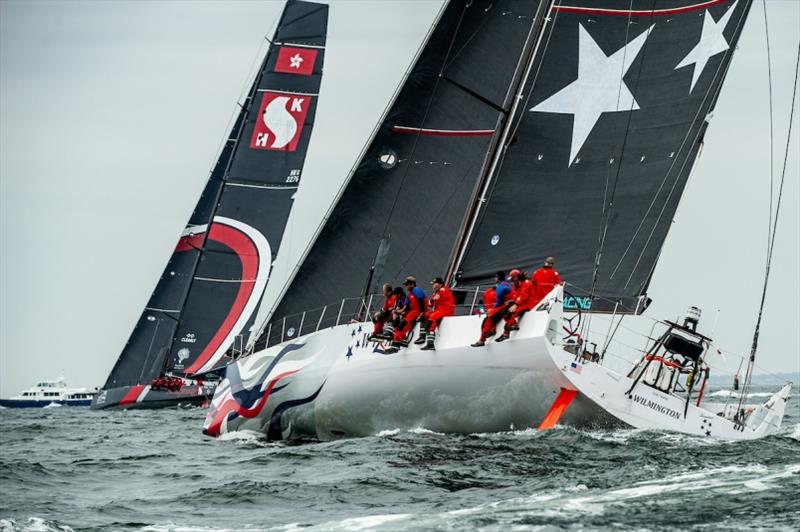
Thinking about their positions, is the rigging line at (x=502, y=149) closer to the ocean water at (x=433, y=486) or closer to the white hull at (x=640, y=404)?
the ocean water at (x=433, y=486)

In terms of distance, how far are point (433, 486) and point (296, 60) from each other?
1031 inches

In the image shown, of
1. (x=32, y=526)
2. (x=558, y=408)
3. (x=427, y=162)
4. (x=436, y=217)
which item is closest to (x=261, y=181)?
(x=427, y=162)

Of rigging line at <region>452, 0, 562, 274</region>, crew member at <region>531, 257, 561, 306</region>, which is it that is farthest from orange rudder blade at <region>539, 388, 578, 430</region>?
rigging line at <region>452, 0, 562, 274</region>

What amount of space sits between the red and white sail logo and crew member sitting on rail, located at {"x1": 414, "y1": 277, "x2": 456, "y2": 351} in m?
20.9

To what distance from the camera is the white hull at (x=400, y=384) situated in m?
15.9

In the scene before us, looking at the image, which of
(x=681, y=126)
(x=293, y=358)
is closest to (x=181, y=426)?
(x=293, y=358)

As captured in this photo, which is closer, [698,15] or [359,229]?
[698,15]

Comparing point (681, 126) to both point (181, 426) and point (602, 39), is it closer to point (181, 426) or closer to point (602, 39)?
point (602, 39)

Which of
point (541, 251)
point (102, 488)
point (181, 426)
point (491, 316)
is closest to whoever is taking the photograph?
point (102, 488)

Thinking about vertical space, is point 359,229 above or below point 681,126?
below

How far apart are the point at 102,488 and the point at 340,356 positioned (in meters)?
4.80

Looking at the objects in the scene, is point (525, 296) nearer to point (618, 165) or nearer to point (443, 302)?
point (443, 302)

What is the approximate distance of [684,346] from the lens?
16.7 m

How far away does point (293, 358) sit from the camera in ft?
65.3
